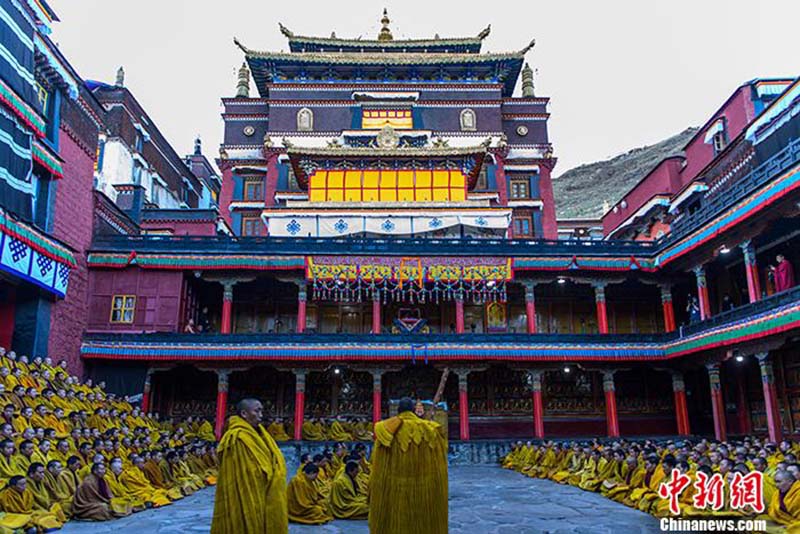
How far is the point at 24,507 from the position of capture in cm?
951

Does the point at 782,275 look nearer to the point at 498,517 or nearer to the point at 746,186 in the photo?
the point at 746,186

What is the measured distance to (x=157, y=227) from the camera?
30281 millimetres

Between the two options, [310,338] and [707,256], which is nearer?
[707,256]

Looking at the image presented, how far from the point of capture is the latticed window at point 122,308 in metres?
22.5

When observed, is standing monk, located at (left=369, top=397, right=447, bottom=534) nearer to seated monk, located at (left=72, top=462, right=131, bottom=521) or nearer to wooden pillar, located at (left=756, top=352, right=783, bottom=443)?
seated monk, located at (left=72, top=462, right=131, bottom=521)

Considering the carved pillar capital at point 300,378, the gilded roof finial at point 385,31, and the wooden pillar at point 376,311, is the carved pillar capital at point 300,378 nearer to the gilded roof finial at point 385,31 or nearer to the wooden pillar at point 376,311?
the wooden pillar at point 376,311

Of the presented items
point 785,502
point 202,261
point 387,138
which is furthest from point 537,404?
point 387,138

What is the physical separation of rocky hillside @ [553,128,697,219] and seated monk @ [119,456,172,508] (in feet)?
Result: 209

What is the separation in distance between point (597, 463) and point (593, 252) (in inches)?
430

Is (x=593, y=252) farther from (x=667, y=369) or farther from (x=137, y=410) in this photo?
(x=137, y=410)

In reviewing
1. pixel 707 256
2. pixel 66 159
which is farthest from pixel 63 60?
pixel 707 256

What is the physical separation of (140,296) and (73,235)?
299 cm

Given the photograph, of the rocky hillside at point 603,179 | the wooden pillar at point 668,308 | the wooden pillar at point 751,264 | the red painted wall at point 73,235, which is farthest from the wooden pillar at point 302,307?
the rocky hillside at point 603,179

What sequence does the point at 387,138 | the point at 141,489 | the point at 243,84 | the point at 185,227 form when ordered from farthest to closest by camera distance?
the point at 243,84
the point at 387,138
the point at 185,227
the point at 141,489
